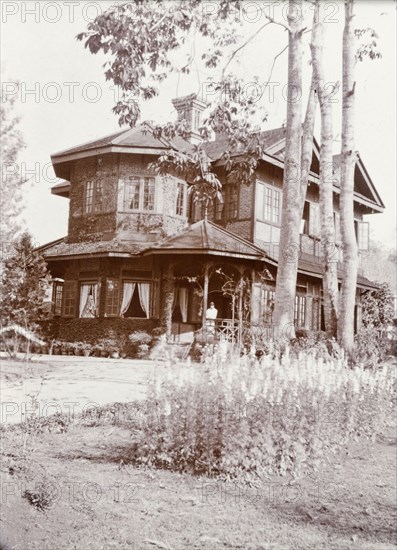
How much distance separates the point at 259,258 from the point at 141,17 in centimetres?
1049

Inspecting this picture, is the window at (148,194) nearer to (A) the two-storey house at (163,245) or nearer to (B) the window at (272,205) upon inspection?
(A) the two-storey house at (163,245)

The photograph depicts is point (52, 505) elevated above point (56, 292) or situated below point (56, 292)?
below

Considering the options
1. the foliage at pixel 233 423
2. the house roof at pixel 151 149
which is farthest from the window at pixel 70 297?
the foliage at pixel 233 423

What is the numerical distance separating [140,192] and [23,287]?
9.88m

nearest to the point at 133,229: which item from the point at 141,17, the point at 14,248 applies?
the point at 14,248

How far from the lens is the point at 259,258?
1648cm

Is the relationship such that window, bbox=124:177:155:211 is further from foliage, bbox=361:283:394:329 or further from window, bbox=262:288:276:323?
foliage, bbox=361:283:394:329

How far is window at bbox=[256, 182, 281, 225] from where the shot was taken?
18688 millimetres

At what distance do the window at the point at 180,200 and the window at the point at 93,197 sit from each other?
2687 mm

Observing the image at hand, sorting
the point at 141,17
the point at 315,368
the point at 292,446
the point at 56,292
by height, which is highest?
the point at 141,17

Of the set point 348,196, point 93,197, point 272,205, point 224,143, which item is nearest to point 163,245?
point 93,197

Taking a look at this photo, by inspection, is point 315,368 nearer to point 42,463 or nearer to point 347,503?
point 347,503

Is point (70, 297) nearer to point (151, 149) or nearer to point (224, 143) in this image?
point (151, 149)

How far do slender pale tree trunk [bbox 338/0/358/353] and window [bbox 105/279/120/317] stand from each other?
8485 mm
